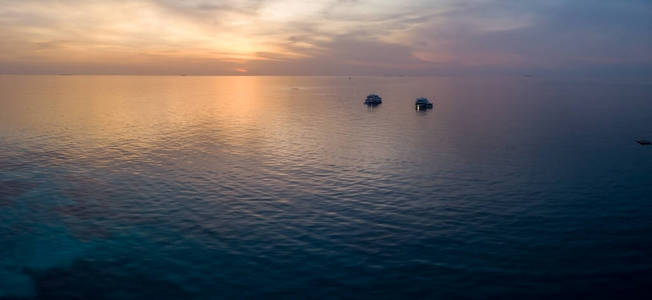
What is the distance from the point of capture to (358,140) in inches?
4552

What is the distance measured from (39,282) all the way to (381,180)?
49.8 m

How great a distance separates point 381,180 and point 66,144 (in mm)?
85522

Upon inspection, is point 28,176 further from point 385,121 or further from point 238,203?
point 385,121

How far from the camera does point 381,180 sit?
235 ft

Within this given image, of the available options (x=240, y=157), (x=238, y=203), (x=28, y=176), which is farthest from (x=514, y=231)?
(x=28, y=176)

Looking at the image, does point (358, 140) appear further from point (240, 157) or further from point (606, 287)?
point (606, 287)

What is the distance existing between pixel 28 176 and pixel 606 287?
89.0 meters

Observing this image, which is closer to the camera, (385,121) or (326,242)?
(326,242)

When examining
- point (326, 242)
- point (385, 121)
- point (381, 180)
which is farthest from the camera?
point (385, 121)

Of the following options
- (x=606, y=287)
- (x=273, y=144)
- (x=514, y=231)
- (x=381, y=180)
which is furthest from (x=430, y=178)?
(x=273, y=144)

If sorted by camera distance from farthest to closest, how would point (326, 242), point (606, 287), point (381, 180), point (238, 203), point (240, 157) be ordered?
point (240, 157), point (381, 180), point (238, 203), point (326, 242), point (606, 287)

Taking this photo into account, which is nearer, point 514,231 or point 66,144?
point 514,231

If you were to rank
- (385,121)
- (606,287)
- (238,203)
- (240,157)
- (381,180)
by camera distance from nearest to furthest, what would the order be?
1. (606,287)
2. (238,203)
3. (381,180)
4. (240,157)
5. (385,121)

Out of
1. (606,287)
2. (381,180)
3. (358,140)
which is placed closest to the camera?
(606,287)
